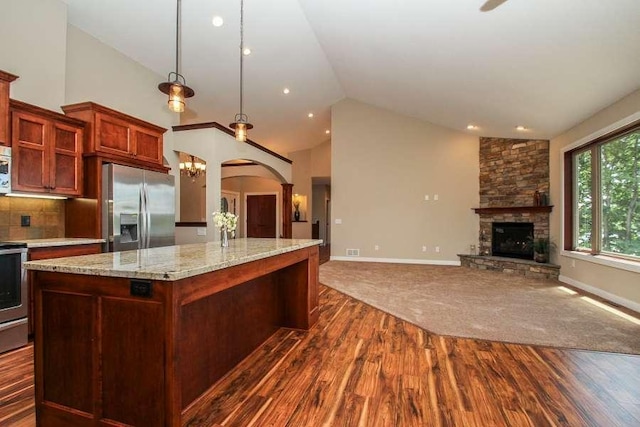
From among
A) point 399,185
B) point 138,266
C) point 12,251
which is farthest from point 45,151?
point 399,185

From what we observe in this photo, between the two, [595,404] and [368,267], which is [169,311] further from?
[368,267]

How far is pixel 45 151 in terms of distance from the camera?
10.4 feet

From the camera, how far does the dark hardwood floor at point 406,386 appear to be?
177cm

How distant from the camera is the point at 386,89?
634cm

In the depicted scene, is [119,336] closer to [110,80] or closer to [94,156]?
[94,156]

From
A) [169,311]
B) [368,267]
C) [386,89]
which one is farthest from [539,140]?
[169,311]

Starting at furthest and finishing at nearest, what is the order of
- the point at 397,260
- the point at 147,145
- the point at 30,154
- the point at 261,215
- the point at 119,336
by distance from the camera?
1. the point at 261,215
2. the point at 397,260
3. the point at 147,145
4. the point at 30,154
5. the point at 119,336

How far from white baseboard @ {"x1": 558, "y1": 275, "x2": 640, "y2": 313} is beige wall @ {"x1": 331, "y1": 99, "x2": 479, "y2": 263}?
2157 mm

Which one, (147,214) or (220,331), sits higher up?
(147,214)

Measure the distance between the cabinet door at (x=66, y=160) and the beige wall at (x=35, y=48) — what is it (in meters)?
0.45

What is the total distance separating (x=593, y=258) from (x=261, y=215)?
29.7ft

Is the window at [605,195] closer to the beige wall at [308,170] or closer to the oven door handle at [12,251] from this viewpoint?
the beige wall at [308,170]

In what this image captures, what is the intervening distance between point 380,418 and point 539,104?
491cm

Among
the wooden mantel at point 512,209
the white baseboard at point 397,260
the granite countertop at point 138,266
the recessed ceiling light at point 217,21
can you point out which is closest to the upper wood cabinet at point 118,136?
the recessed ceiling light at point 217,21
